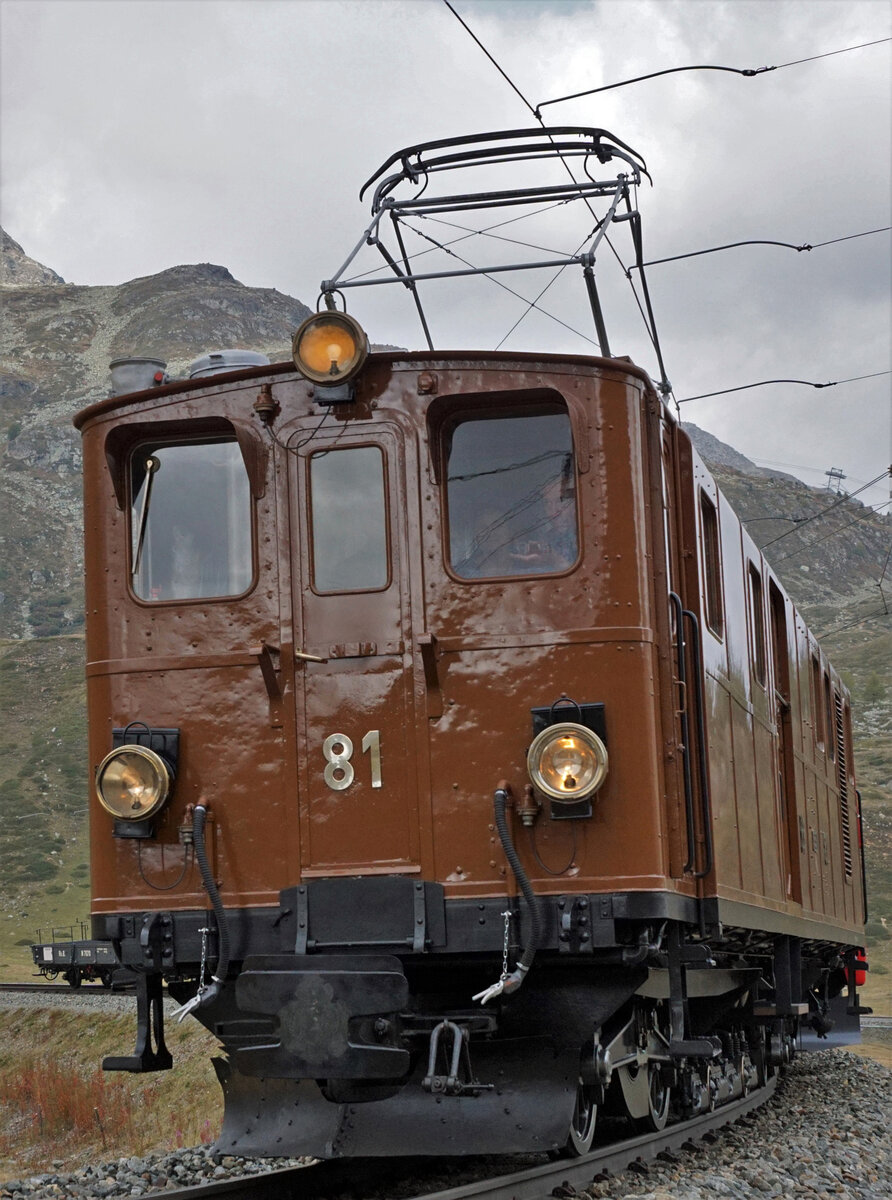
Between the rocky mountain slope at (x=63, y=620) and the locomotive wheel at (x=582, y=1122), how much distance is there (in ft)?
34.2

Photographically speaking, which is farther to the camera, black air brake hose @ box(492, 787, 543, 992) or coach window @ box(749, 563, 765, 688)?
coach window @ box(749, 563, 765, 688)

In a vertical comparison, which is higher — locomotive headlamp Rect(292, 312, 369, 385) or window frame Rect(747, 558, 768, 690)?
locomotive headlamp Rect(292, 312, 369, 385)

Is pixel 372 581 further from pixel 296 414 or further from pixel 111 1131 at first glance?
pixel 111 1131

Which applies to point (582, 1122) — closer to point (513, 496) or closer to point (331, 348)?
point (513, 496)

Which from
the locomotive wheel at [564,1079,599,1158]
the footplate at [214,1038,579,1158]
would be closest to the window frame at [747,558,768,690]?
the locomotive wheel at [564,1079,599,1158]

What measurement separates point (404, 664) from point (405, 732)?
333 millimetres

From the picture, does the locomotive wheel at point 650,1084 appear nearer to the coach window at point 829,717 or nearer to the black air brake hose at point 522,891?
the black air brake hose at point 522,891

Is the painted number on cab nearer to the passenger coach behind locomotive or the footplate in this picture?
the passenger coach behind locomotive

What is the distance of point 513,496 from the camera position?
24.6 ft

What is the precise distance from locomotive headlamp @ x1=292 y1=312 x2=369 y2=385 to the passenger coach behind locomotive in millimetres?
17

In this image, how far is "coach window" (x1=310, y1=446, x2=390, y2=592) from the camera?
7.52m

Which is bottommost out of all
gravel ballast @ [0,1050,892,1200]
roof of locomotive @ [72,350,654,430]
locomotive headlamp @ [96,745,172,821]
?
gravel ballast @ [0,1050,892,1200]

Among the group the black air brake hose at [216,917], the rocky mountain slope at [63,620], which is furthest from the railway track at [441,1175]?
the rocky mountain slope at [63,620]

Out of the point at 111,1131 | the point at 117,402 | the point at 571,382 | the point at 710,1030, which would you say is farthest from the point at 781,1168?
the point at 111,1131
